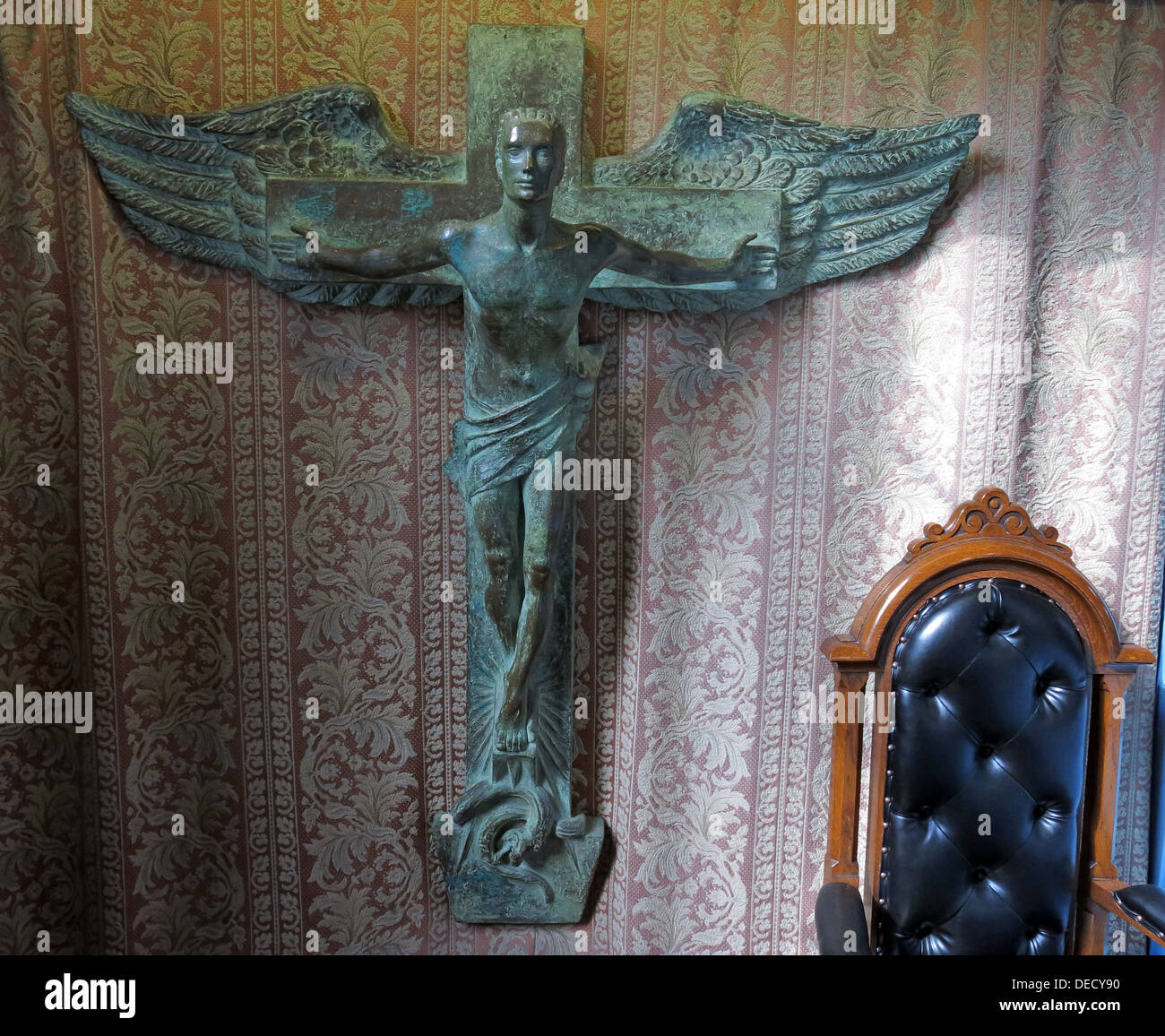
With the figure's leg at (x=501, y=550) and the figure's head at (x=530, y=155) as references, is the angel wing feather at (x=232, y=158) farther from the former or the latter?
the figure's leg at (x=501, y=550)

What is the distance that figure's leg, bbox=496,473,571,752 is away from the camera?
1962 mm

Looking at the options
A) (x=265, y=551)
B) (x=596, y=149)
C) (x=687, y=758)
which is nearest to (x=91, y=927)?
(x=265, y=551)

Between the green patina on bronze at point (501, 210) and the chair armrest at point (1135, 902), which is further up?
the green patina on bronze at point (501, 210)

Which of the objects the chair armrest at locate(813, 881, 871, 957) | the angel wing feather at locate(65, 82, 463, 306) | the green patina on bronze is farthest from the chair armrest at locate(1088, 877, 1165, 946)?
the angel wing feather at locate(65, 82, 463, 306)

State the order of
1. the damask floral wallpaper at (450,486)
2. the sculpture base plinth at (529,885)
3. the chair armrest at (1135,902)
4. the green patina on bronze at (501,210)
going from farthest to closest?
the sculpture base plinth at (529,885), the damask floral wallpaper at (450,486), the green patina on bronze at (501,210), the chair armrest at (1135,902)

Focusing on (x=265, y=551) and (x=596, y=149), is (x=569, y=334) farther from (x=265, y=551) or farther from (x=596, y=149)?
(x=265, y=551)

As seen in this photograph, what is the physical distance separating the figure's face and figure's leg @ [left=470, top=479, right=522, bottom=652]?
55 cm

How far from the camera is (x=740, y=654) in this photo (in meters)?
2.20

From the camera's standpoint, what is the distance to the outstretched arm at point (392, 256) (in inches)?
74.2

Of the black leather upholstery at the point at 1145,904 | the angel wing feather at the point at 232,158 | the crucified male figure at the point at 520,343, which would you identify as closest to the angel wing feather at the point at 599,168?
the angel wing feather at the point at 232,158

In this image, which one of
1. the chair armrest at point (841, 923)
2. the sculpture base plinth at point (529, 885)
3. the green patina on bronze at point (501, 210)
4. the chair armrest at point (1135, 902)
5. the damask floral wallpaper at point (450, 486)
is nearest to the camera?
the chair armrest at point (841, 923)

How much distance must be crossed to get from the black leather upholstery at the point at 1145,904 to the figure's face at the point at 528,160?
67.2 inches

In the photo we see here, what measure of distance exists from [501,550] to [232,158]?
95 cm

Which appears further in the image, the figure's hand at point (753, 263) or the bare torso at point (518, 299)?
the figure's hand at point (753, 263)
